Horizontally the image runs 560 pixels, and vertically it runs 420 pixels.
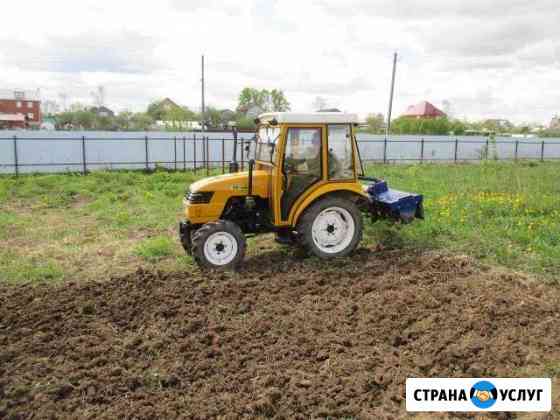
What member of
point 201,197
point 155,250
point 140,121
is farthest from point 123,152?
point 140,121

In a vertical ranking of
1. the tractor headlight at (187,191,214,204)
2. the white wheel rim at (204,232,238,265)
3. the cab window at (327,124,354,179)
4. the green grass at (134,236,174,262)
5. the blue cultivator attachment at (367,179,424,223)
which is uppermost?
the cab window at (327,124,354,179)

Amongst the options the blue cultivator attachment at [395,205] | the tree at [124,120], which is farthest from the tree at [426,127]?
the blue cultivator attachment at [395,205]

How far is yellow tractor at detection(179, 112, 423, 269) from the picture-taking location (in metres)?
6.72

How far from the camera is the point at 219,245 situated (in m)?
6.71

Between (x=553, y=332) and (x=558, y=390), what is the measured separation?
1.04 meters

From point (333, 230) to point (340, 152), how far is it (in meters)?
1.13

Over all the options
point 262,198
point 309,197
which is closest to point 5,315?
point 262,198

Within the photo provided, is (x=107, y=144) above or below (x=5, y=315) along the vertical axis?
above

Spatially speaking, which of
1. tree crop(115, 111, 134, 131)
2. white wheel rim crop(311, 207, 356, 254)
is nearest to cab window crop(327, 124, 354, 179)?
white wheel rim crop(311, 207, 356, 254)

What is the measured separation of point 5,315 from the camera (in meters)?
5.43

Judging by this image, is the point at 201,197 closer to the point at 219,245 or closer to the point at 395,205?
the point at 219,245

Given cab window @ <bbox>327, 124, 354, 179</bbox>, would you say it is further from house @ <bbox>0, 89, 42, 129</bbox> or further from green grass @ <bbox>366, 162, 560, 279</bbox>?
house @ <bbox>0, 89, 42, 129</bbox>

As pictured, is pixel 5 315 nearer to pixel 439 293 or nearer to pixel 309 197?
pixel 309 197

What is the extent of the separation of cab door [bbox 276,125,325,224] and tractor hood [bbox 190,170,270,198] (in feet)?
0.98
